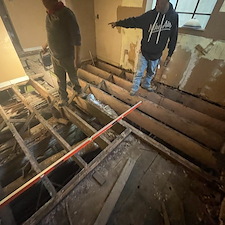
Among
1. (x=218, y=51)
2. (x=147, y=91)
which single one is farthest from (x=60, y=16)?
(x=218, y=51)

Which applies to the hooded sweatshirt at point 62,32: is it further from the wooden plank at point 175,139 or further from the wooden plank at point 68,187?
the wooden plank at point 68,187

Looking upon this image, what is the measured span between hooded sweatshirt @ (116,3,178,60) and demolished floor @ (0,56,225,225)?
2.61 ft

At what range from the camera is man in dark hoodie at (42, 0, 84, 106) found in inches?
61.3

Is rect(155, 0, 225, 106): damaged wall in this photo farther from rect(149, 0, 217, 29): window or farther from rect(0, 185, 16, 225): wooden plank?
rect(0, 185, 16, 225): wooden plank

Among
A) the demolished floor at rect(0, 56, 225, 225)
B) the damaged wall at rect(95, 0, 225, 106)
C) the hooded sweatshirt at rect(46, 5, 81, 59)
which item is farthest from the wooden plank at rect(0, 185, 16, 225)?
the damaged wall at rect(95, 0, 225, 106)

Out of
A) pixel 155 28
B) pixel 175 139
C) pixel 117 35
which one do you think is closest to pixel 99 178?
pixel 175 139

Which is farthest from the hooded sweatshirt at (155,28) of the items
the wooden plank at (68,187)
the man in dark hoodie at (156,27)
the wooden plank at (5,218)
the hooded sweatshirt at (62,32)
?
the wooden plank at (5,218)

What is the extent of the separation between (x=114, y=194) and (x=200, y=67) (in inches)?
104

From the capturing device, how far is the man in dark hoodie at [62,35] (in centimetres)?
156

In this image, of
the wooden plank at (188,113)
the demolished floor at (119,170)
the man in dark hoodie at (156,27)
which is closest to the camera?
the demolished floor at (119,170)

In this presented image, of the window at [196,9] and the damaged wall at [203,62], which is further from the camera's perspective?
the window at [196,9]

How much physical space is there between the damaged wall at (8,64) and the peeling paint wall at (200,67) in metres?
3.05

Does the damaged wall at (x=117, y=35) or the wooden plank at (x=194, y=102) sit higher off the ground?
the damaged wall at (x=117, y=35)

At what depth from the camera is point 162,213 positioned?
1243 millimetres
